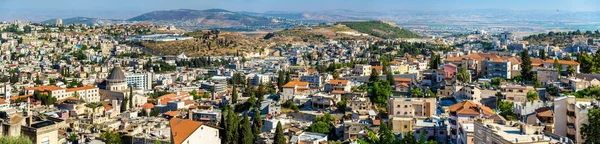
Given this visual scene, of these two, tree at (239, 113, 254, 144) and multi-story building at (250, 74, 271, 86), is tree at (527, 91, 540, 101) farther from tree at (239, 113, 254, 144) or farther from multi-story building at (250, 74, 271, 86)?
multi-story building at (250, 74, 271, 86)

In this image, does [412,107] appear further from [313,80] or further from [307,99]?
[313,80]

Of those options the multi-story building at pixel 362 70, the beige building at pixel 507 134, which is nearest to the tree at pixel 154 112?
the multi-story building at pixel 362 70

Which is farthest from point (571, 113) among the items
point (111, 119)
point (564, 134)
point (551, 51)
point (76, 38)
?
point (76, 38)

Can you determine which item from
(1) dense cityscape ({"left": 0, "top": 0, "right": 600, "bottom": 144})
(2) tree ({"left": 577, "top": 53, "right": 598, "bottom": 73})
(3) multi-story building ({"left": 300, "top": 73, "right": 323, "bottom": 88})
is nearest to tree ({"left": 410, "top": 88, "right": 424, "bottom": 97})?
(1) dense cityscape ({"left": 0, "top": 0, "right": 600, "bottom": 144})

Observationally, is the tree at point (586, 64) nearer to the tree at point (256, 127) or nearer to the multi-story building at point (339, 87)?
the multi-story building at point (339, 87)

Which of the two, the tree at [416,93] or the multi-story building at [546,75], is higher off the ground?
the multi-story building at [546,75]

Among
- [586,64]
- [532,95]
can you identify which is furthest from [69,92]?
[586,64]
